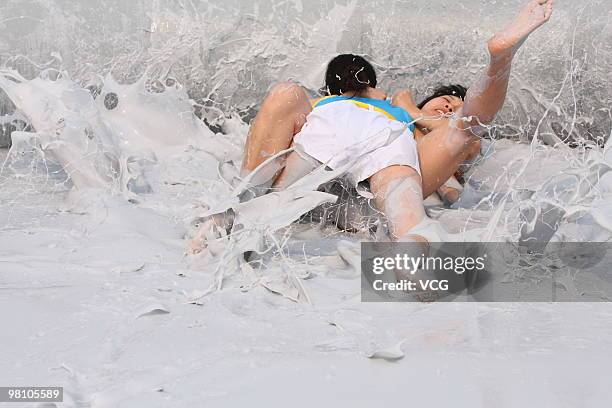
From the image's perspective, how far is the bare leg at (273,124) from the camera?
189 cm

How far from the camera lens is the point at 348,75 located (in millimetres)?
2113

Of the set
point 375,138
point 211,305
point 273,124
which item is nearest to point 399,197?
point 375,138

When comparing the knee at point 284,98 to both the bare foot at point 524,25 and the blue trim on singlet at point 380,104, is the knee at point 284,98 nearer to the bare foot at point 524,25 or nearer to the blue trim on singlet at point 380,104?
the blue trim on singlet at point 380,104

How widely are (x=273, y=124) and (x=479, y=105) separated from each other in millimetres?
458

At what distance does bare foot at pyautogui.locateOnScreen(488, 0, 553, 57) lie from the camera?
1.59 m

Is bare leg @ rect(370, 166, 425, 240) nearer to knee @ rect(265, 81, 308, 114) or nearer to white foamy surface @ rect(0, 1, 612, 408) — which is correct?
white foamy surface @ rect(0, 1, 612, 408)

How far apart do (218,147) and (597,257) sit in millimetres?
1412

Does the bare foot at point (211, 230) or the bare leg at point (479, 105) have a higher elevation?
the bare leg at point (479, 105)

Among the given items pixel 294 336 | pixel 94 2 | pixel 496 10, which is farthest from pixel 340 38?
pixel 294 336

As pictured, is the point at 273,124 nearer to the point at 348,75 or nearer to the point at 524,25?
the point at 348,75

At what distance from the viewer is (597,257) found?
5.29 ft

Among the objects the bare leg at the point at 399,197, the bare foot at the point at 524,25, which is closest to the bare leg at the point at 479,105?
the bare foot at the point at 524,25

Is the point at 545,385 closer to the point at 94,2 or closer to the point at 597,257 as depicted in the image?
the point at 597,257

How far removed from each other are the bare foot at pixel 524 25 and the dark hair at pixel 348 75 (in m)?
0.51
